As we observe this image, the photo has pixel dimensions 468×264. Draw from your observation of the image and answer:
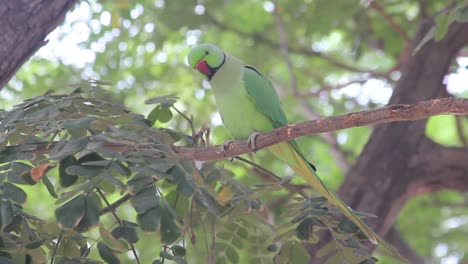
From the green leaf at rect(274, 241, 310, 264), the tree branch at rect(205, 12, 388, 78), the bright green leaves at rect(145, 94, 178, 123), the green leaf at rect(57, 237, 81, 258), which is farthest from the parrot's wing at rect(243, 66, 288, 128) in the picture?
the tree branch at rect(205, 12, 388, 78)

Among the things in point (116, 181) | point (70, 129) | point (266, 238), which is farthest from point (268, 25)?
point (116, 181)

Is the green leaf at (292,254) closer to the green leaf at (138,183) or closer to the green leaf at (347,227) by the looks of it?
the green leaf at (347,227)

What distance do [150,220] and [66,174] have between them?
0.83 ft

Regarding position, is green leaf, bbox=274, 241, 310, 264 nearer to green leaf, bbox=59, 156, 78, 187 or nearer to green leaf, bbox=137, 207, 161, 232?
green leaf, bbox=137, 207, 161, 232

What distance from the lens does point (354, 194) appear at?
3811mm

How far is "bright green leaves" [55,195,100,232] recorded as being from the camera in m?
1.78

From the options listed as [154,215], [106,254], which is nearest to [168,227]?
[154,215]

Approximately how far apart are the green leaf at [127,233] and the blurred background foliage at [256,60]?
2723mm

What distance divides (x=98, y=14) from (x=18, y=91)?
83cm

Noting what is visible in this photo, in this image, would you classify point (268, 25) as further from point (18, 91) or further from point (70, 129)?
point (70, 129)

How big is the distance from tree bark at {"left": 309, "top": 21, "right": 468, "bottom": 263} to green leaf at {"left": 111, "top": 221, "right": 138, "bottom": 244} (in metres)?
1.90

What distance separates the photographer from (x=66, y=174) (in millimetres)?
1889

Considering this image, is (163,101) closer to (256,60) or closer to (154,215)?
(154,215)

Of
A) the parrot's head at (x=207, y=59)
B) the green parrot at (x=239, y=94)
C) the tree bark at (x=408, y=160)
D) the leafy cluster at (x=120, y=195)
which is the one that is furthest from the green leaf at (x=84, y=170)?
the tree bark at (x=408, y=160)
